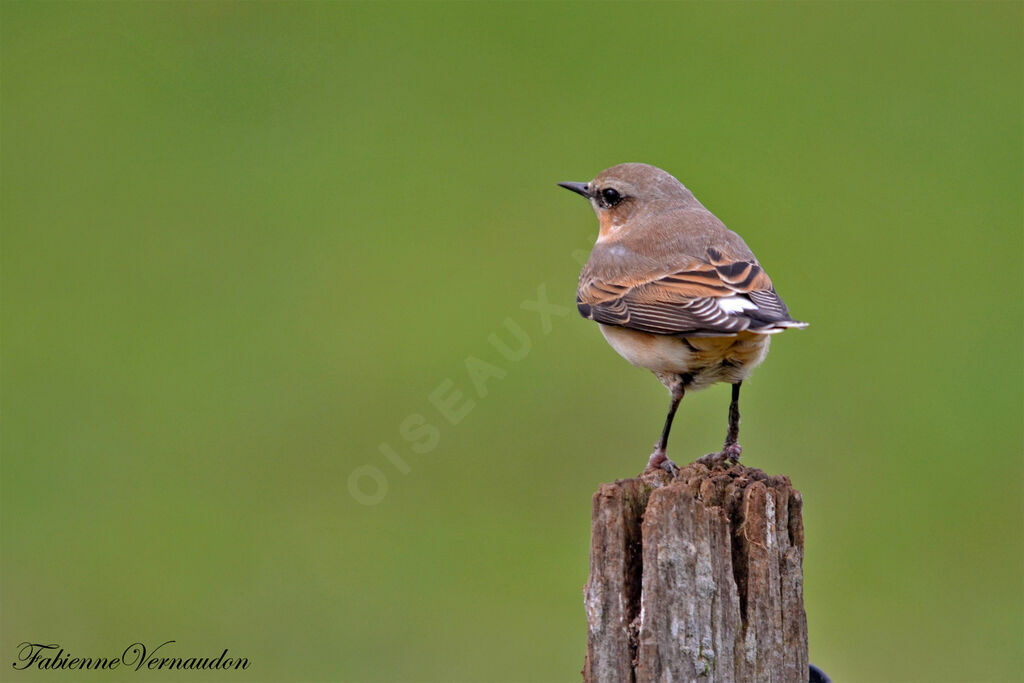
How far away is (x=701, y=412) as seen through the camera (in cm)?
1433

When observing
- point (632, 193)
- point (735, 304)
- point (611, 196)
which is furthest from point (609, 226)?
point (735, 304)

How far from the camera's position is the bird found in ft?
25.2

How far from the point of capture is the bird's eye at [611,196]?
31.8 ft

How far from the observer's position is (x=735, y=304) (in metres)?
7.74

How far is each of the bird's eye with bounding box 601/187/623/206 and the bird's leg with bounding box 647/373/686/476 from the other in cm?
184

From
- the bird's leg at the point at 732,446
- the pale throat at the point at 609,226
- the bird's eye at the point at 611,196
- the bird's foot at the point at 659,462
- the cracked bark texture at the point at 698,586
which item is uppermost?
the bird's eye at the point at 611,196

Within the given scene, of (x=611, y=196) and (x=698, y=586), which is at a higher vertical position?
(x=611, y=196)

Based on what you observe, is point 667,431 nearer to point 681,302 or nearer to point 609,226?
point 681,302

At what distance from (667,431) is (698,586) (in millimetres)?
2486

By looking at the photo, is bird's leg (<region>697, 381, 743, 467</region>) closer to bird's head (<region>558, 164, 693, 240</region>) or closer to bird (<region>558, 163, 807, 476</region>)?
bird (<region>558, 163, 807, 476</region>)

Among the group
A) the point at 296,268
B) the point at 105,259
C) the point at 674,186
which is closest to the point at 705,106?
the point at 296,268
